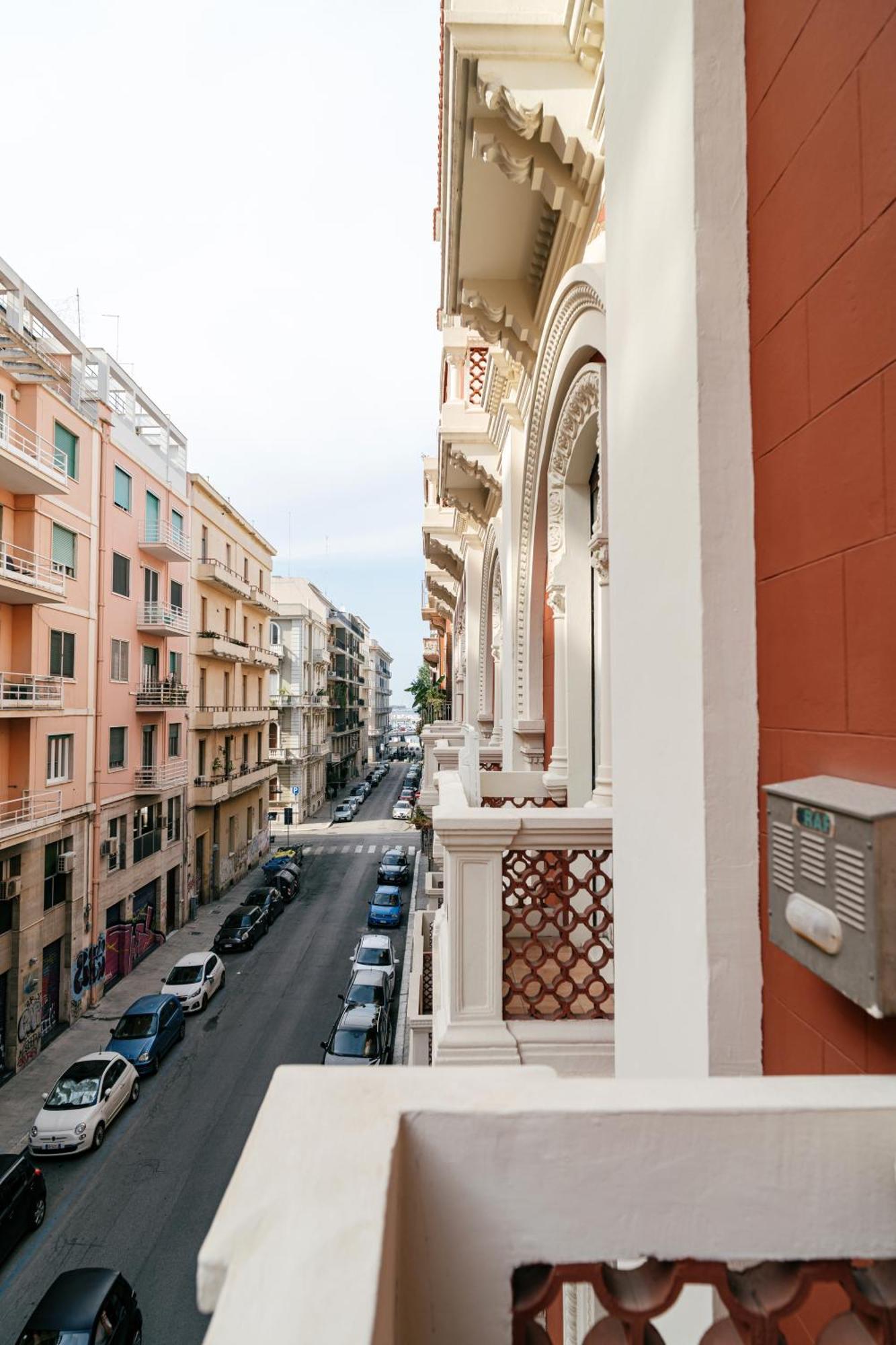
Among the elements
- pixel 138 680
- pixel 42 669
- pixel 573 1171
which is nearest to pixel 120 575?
pixel 138 680

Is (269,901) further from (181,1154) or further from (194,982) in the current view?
(181,1154)

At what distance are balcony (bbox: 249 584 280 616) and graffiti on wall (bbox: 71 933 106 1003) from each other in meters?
15.1

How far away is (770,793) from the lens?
5.89 ft

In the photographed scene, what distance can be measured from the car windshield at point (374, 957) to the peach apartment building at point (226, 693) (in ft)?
26.5

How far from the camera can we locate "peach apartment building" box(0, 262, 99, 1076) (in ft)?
46.9

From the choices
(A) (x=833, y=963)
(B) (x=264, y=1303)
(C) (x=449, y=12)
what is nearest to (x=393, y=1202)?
(B) (x=264, y=1303)

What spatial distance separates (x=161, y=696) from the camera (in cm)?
2091

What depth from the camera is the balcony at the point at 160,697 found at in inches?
803

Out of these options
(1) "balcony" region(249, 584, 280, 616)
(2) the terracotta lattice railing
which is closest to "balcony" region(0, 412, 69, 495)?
(1) "balcony" region(249, 584, 280, 616)

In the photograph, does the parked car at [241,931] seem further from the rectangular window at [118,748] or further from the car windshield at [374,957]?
the rectangular window at [118,748]

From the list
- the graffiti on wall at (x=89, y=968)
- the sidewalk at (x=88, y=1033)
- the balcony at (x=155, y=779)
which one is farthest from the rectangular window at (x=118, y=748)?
the sidewalk at (x=88, y=1033)

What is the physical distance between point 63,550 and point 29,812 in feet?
18.8

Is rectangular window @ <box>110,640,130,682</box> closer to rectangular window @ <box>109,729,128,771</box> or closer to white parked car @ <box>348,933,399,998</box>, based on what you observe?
rectangular window @ <box>109,729,128,771</box>

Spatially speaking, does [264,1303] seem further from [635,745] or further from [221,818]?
[221,818]
